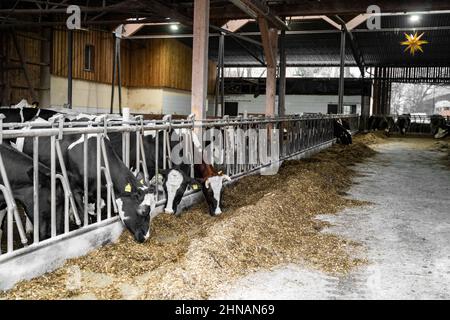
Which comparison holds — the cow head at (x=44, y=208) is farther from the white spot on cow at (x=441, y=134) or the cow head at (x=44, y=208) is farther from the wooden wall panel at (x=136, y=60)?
the white spot on cow at (x=441, y=134)

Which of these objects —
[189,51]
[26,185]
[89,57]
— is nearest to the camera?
[26,185]

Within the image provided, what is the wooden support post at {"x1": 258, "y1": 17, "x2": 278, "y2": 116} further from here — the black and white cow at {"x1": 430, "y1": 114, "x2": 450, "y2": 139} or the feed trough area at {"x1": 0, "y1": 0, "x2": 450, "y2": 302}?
the black and white cow at {"x1": 430, "y1": 114, "x2": 450, "y2": 139}

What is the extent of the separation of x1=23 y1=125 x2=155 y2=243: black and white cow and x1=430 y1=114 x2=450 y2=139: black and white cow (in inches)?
855

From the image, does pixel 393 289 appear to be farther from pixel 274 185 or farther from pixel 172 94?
pixel 172 94

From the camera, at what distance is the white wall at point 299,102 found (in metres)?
31.2

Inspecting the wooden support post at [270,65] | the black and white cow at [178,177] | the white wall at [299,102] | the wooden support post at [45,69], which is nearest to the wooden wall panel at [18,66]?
the wooden support post at [45,69]

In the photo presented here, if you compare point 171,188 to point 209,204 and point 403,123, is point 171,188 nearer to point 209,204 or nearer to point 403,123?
point 209,204

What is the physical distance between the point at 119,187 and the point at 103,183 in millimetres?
236

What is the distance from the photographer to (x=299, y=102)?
32.2 meters

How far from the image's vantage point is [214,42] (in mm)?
26297

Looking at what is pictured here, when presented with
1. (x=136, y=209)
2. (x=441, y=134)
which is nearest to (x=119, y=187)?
(x=136, y=209)

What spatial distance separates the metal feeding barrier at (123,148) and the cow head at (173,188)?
13cm

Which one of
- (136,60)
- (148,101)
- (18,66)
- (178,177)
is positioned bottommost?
(178,177)
